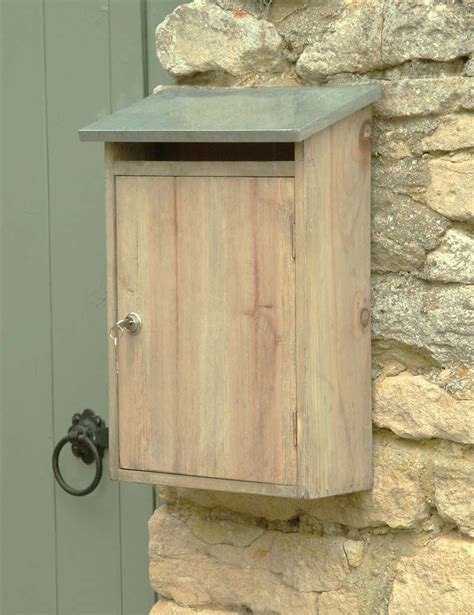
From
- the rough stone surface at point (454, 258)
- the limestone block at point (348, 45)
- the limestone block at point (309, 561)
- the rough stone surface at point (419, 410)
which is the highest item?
the limestone block at point (348, 45)

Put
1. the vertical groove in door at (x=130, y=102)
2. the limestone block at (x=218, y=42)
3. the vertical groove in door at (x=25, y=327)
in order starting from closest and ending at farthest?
the limestone block at (x=218, y=42) < the vertical groove in door at (x=130, y=102) < the vertical groove in door at (x=25, y=327)

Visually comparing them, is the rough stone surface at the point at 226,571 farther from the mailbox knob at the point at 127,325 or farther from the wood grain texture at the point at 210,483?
the mailbox knob at the point at 127,325

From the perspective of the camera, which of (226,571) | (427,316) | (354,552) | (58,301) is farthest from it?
(58,301)

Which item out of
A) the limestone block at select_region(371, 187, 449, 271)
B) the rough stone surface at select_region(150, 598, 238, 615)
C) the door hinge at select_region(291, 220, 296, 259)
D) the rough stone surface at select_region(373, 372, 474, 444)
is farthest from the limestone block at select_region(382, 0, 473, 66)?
the rough stone surface at select_region(150, 598, 238, 615)

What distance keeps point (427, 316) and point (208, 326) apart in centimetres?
36

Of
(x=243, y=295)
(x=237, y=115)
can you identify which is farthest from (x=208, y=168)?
(x=243, y=295)

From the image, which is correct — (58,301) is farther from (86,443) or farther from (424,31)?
(424,31)

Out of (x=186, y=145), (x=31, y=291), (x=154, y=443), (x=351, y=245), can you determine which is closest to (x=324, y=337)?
(x=351, y=245)

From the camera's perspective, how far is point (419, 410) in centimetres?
207

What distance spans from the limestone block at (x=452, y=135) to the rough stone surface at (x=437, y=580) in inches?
25.0

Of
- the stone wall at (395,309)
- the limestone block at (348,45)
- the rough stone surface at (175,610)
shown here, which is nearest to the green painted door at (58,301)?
the rough stone surface at (175,610)

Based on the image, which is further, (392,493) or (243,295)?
(392,493)

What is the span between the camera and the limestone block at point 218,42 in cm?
216

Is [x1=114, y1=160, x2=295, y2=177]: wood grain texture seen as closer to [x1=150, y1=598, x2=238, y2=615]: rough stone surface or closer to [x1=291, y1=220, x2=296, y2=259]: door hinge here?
[x1=291, y1=220, x2=296, y2=259]: door hinge
